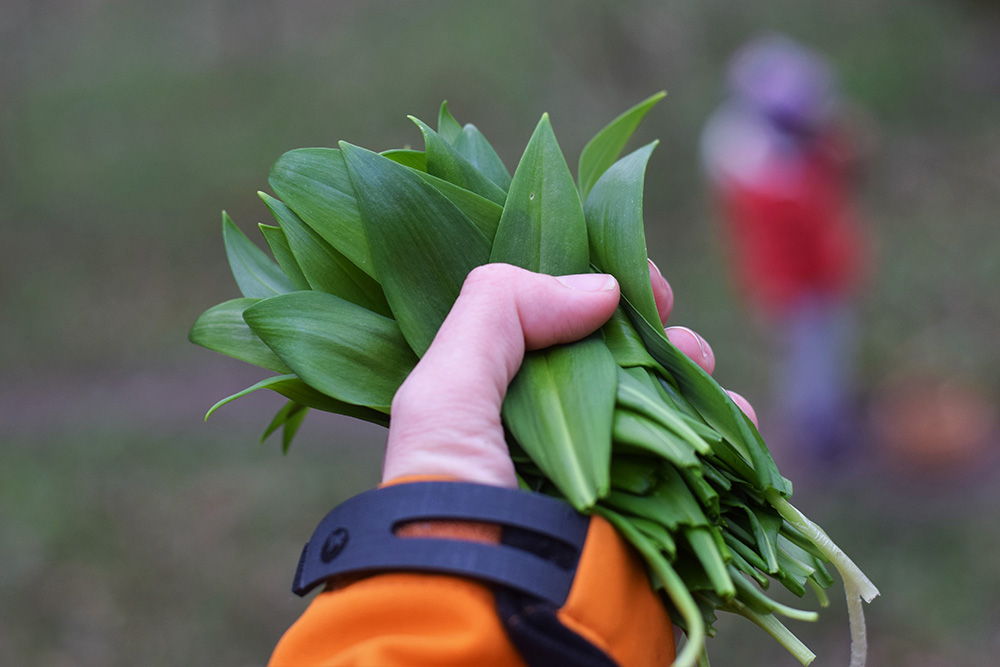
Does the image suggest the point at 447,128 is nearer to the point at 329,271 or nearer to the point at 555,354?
the point at 329,271

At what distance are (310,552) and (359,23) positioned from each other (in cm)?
927

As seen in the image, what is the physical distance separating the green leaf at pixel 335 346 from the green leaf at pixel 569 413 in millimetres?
176

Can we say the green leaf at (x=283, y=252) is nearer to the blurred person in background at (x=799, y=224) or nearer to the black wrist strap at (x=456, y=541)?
the black wrist strap at (x=456, y=541)

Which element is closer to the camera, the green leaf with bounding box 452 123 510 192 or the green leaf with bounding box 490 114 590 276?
the green leaf with bounding box 490 114 590 276

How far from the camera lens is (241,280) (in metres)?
1.28

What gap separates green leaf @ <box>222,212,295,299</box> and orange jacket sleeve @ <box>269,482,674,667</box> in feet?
1.87

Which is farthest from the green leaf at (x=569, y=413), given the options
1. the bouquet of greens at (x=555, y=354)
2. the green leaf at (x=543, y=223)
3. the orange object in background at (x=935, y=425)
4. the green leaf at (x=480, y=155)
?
the orange object in background at (x=935, y=425)

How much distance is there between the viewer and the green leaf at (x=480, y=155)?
1.28 metres

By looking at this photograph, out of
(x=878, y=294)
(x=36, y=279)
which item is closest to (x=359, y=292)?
(x=878, y=294)

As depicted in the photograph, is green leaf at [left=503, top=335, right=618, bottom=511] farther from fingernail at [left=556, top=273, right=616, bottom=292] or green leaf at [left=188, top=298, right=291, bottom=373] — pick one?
green leaf at [left=188, top=298, right=291, bottom=373]

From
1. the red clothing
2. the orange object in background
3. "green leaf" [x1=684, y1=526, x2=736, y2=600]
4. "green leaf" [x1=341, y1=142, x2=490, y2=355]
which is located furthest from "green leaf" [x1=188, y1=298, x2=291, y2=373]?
the orange object in background

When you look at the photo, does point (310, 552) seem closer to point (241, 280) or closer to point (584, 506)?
point (584, 506)

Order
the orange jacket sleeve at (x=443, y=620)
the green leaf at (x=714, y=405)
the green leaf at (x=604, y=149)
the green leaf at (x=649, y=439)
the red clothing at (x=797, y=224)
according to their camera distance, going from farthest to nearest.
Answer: the red clothing at (x=797, y=224) → the green leaf at (x=604, y=149) → the green leaf at (x=714, y=405) → the green leaf at (x=649, y=439) → the orange jacket sleeve at (x=443, y=620)

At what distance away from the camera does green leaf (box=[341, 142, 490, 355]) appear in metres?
1.02
